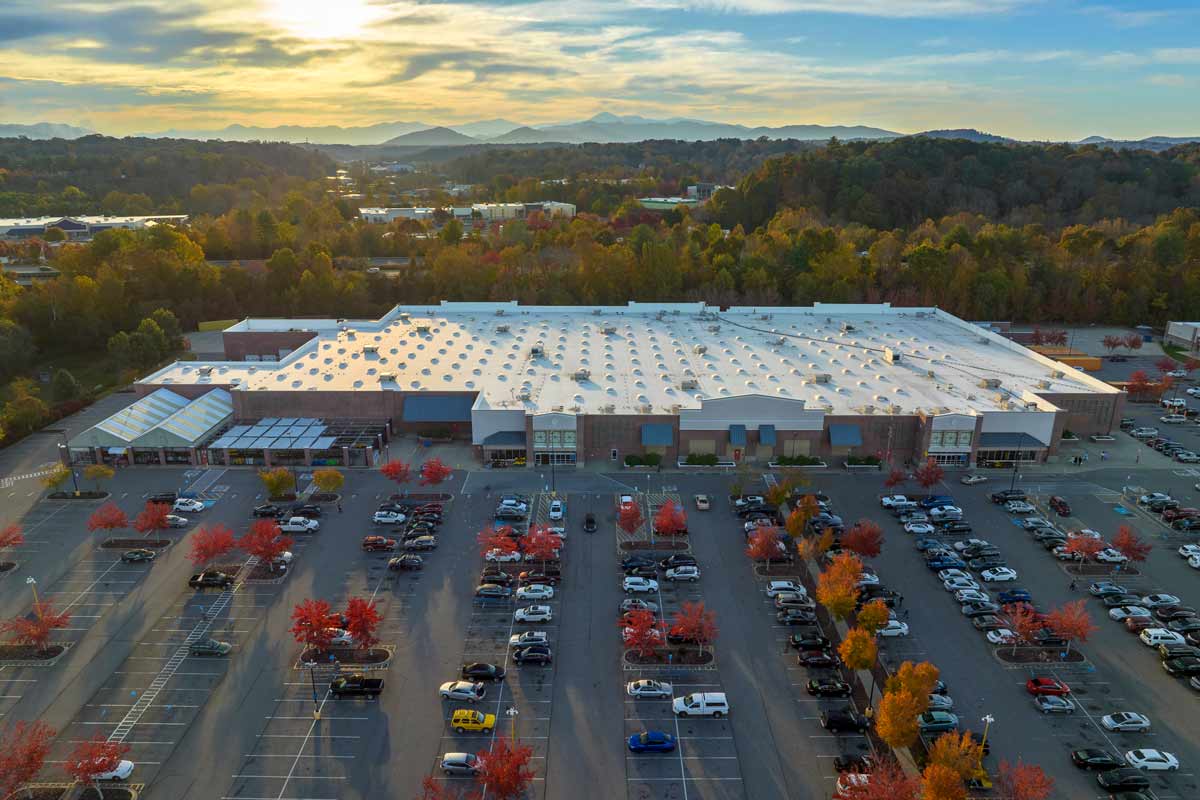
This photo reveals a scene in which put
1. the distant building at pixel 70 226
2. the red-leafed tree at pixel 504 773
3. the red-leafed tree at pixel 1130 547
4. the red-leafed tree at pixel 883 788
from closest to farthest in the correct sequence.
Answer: the red-leafed tree at pixel 883 788 → the red-leafed tree at pixel 504 773 → the red-leafed tree at pixel 1130 547 → the distant building at pixel 70 226

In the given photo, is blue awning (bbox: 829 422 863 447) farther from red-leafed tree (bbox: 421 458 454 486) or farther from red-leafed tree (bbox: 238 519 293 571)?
red-leafed tree (bbox: 238 519 293 571)

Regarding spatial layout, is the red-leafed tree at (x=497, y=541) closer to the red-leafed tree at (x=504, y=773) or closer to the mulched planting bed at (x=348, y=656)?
the mulched planting bed at (x=348, y=656)

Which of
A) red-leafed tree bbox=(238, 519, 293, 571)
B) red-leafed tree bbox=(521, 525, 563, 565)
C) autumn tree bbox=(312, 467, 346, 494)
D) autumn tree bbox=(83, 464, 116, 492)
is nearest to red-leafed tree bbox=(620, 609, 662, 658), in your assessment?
red-leafed tree bbox=(521, 525, 563, 565)

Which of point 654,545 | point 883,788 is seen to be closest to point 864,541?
point 654,545

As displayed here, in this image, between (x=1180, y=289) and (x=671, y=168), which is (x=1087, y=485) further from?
(x=671, y=168)

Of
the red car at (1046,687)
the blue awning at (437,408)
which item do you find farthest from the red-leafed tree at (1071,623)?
the blue awning at (437,408)

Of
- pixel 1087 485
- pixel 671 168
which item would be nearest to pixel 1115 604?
pixel 1087 485
